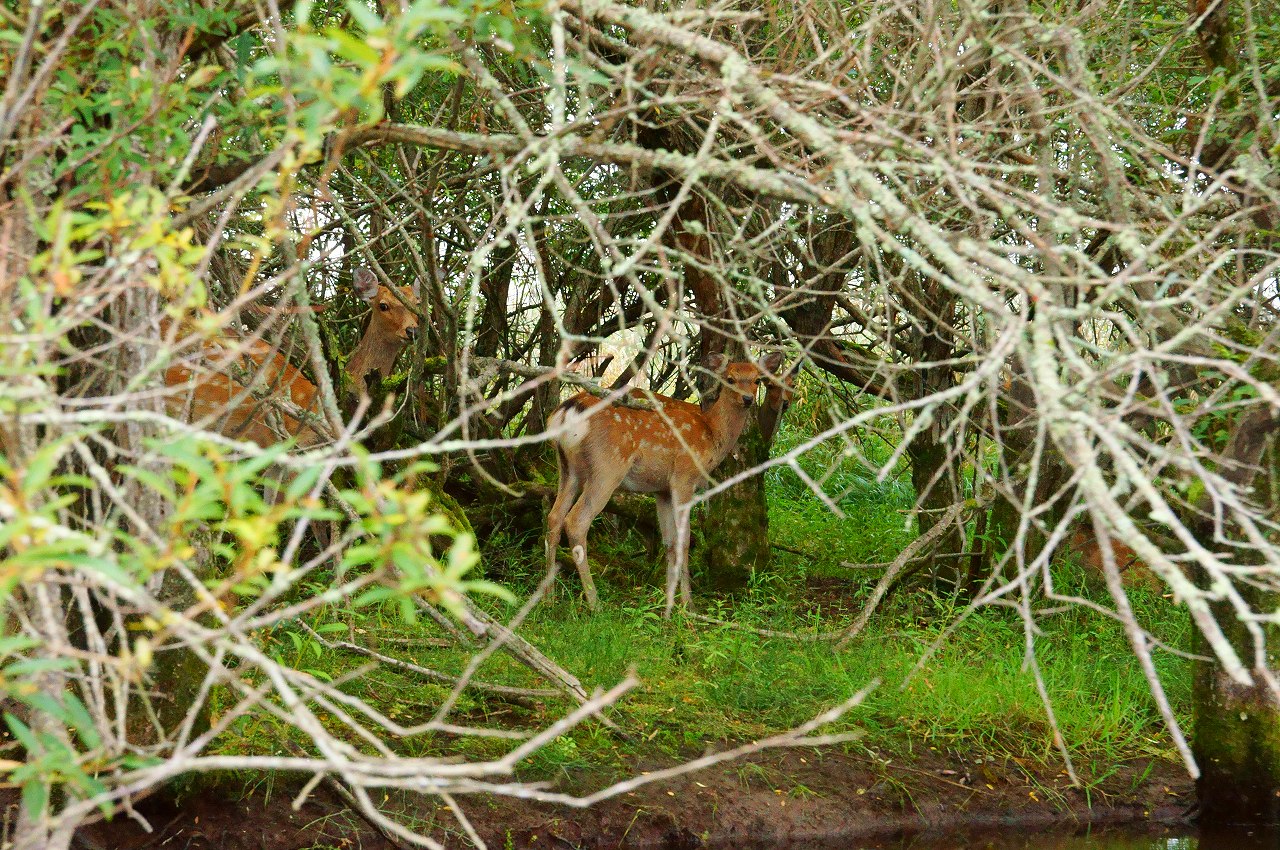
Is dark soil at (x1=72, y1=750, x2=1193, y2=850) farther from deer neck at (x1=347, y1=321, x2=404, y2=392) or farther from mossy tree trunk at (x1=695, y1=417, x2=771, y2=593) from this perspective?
deer neck at (x1=347, y1=321, x2=404, y2=392)

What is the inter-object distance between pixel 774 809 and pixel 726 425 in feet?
11.4

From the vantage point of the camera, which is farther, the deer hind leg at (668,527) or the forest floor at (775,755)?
the deer hind leg at (668,527)

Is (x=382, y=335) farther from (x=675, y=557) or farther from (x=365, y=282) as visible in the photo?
(x=675, y=557)

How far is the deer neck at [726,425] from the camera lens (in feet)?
26.9

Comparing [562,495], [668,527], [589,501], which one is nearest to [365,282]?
[562,495]

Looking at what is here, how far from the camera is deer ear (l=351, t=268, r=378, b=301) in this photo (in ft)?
24.8

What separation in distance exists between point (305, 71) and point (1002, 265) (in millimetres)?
1210

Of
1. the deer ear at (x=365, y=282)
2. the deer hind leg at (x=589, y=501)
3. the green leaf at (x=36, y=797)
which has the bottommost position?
the deer hind leg at (x=589, y=501)

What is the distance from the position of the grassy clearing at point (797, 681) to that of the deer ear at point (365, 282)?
2.02 meters

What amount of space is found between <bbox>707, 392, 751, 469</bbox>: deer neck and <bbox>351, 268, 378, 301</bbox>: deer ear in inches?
83.1

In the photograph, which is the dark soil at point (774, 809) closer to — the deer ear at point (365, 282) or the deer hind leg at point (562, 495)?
the deer hind leg at point (562, 495)

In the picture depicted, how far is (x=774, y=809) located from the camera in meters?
5.08

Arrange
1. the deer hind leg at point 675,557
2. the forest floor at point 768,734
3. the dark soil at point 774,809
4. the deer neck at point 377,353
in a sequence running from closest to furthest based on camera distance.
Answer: the dark soil at point 774,809, the forest floor at point 768,734, the deer hind leg at point 675,557, the deer neck at point 377,353

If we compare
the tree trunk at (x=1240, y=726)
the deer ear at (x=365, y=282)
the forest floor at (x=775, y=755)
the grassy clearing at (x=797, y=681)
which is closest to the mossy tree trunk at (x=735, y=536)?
the grassy clearing at (x=797, y=681)
